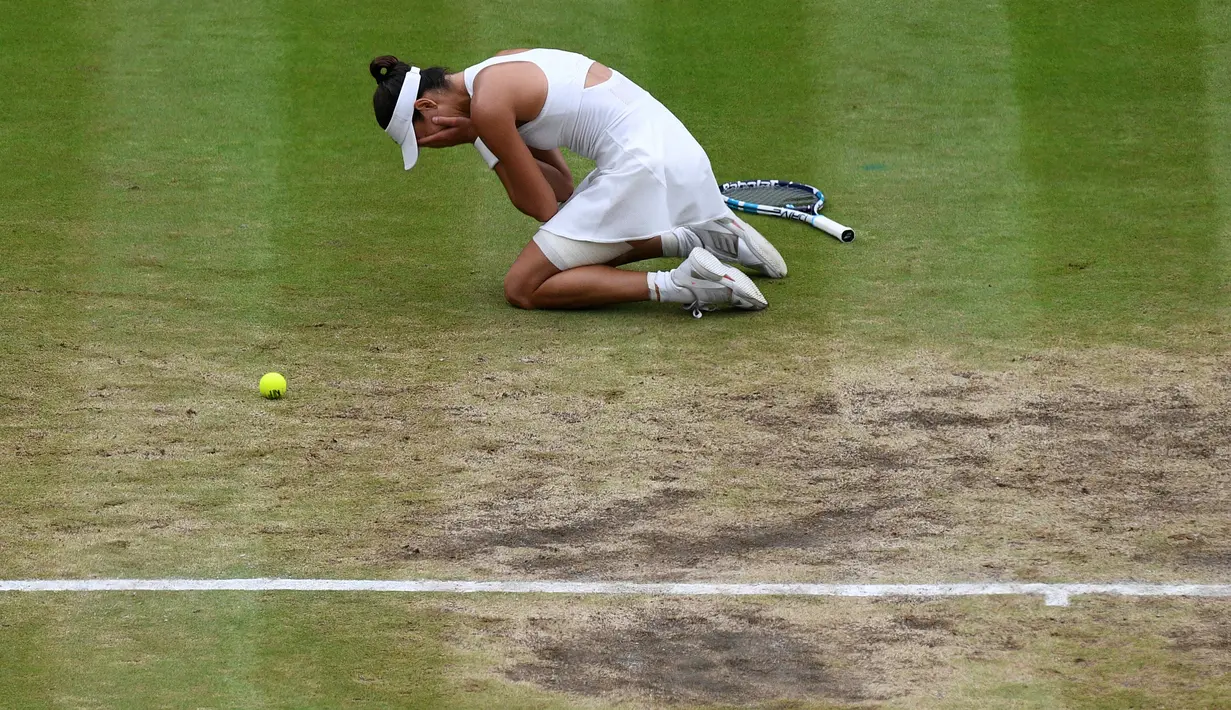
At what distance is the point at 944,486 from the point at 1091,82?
20.4 feet

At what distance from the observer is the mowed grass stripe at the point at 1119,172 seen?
8172 millimetres

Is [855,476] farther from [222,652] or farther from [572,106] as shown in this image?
[572,106]

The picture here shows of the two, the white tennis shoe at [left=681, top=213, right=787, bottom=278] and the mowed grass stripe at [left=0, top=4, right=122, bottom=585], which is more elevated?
the white tennis shoe at [left=681, top=213, right=787, bottom=278]

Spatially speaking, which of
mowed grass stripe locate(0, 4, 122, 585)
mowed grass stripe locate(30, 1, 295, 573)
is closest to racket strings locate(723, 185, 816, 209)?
mowed grass stripe locate(30, 1, 295, 573)

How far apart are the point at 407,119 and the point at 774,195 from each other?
2718 mm

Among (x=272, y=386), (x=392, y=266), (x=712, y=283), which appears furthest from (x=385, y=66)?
(x=712, y=283)

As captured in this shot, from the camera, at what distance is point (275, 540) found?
581 cm

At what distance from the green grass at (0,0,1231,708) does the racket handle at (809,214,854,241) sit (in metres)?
0.13

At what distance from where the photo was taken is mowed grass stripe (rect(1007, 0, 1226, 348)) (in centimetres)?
817

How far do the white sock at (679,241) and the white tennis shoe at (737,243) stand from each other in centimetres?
2

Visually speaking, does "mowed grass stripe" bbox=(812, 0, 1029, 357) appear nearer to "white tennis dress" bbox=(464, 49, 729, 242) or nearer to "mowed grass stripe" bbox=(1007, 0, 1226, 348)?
"mowed grass stripe" bbox=(1007, 0, 1226, 348)

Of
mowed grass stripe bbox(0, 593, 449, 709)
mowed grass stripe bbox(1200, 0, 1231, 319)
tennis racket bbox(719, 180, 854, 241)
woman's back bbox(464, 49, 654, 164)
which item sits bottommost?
tennis racket bbox(719, 180, 854, 241)

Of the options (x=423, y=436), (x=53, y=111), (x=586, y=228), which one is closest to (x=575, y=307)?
(x=586, y=228)

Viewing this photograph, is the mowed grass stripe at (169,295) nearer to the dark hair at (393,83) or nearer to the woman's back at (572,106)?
the dark hair at (393,83)
